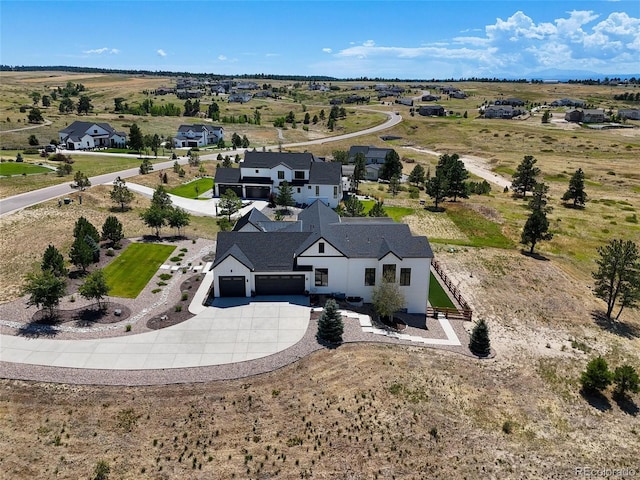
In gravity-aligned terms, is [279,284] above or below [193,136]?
below

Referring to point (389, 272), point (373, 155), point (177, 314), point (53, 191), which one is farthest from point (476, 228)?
point (53, 191)

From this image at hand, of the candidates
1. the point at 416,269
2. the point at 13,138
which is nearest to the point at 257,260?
the point at 416,269

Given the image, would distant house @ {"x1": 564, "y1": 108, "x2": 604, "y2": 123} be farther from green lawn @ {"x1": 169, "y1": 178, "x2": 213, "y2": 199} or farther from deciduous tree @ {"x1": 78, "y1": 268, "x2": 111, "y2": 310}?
deciduous tree @ {"x1": 78, "y1": 268, "x2": 111, "y2": 310}

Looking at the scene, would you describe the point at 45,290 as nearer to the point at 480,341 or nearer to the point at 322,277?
the point at 322,277

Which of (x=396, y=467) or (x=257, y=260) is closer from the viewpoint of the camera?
(x=396, y=467)

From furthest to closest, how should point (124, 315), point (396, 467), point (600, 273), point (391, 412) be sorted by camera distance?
point (600, 273)
point (124, 315)
point (391, 412)
point (396, 467)

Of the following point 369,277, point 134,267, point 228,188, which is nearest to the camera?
point 369,277

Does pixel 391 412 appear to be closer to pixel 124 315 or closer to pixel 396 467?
pixel 396 467

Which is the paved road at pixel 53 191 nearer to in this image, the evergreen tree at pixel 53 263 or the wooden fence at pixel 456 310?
the evergreen tree at pixel 53 263
